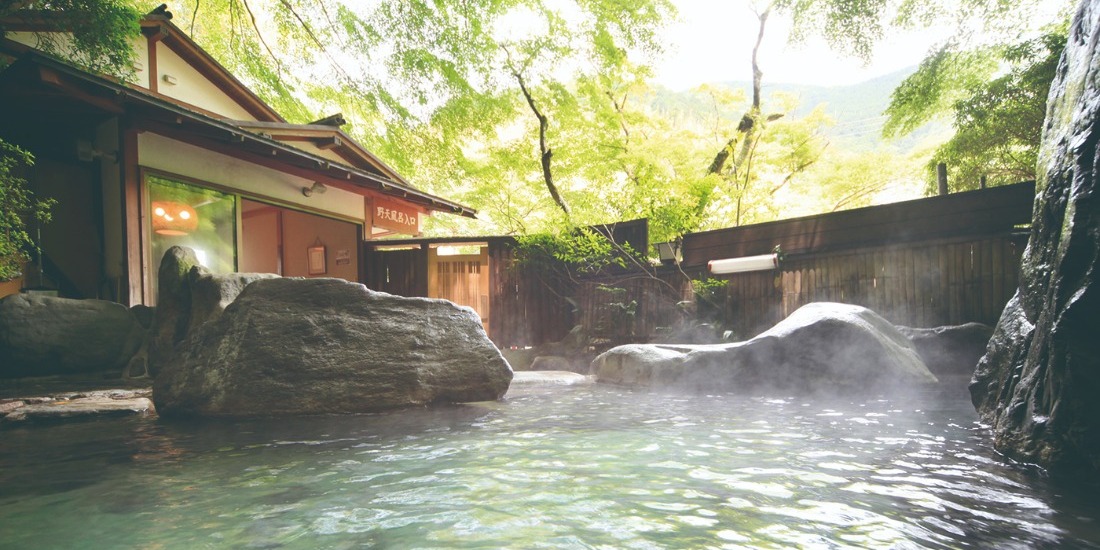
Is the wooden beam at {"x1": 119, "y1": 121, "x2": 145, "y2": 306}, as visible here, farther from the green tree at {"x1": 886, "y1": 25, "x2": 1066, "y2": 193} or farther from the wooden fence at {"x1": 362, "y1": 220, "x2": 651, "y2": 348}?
the green tree at {"x1": 886, "y1": 25, "x2": 1066, "y2": 193}

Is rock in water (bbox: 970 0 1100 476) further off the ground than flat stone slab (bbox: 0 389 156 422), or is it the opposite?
rock in water (bbox: 970 0 1100 476)

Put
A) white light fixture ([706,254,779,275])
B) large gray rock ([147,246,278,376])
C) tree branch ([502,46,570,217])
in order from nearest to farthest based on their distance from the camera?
large gray rock ([147,246,278,376]) < white light fixture ([706,254,779,275]) < tree branch ([502,46,570,217])

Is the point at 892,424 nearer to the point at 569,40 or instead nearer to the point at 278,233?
the point at 569,40

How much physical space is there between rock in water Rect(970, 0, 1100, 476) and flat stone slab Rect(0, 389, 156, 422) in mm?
7143

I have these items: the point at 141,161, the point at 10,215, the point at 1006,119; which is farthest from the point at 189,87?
the point at 1006,119

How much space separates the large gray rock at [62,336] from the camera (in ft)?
19.4

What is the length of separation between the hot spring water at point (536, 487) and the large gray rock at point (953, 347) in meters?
2.84

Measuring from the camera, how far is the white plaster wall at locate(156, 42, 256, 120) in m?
9.37

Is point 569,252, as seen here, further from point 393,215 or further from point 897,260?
point 897,260

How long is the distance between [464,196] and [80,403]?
13.3 m

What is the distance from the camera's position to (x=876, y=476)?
9.17 feet

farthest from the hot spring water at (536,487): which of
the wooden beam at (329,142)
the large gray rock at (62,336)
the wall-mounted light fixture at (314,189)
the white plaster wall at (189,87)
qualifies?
the wooden beam at (329,142)

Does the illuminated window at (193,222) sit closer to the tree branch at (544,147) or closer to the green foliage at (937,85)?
the tree branch at (544,147)

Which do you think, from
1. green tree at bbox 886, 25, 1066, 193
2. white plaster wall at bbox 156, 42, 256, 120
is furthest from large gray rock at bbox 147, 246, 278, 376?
green tree at bbox 886, 25, 1066, 193
